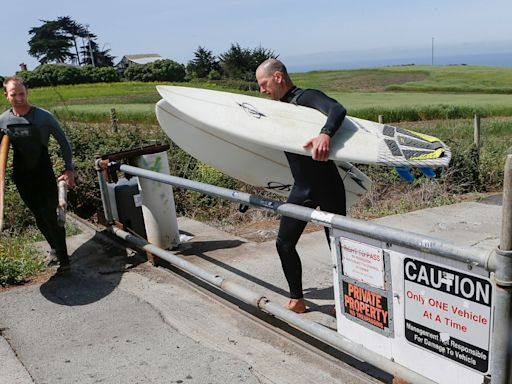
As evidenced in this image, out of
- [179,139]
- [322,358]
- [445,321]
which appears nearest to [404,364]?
[445,321]

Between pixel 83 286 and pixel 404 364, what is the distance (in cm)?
329

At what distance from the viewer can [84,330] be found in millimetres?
4223

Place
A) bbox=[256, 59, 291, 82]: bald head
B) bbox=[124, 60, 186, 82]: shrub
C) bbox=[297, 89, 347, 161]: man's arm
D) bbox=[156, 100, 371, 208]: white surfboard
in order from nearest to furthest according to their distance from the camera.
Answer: bbox=[297, 89, 347, 161]: man's arm
bbox=[256, 59, 291, 82]: bald head
bbox=[156, 100, 371, 208]: white surfboard
bbox=[124, 60, 186, 82]: shrub

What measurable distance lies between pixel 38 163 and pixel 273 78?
2.63 metres

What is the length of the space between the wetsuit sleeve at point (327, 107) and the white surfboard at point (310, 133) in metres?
0.07

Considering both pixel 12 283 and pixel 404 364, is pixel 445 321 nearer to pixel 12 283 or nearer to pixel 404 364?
pixel 404 364

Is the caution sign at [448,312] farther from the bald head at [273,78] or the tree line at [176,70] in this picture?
the tree line at [176,70]

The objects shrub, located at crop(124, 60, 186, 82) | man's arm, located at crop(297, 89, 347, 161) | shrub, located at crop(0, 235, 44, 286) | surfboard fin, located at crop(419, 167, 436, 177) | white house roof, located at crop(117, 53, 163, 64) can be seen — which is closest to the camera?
man's arm, located at crop(297, 89, 347, 161)

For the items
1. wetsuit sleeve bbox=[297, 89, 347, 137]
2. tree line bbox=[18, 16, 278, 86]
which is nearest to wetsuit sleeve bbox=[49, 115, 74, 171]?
wetsuit sleeve bbox=[297, 89, 347, 137]

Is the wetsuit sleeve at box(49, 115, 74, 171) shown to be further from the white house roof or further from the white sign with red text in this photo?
the white house roof

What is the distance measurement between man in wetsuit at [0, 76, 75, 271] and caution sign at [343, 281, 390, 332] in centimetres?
321

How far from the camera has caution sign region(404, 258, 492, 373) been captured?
2395mm

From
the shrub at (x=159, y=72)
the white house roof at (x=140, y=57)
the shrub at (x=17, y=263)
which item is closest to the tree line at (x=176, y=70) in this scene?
the shrub at (x=159, y=72)

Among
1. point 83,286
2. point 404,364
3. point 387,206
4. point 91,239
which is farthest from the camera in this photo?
point 387,206
